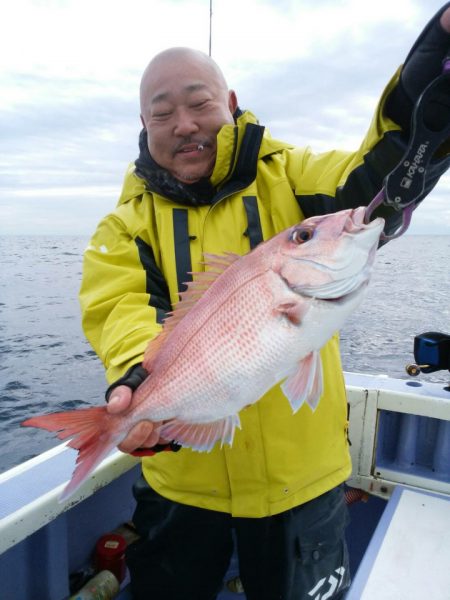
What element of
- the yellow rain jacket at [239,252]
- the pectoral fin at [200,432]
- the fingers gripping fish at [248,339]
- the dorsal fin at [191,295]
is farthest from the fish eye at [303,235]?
the pectoral fin at [200,432]

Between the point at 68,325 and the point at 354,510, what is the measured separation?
45.5 ft

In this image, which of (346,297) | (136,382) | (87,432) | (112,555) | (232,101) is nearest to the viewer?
(346,297)

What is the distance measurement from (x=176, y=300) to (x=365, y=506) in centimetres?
229

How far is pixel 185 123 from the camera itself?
7.95 ft

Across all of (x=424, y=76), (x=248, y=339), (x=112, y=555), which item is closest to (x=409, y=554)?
(x=248, y=339)

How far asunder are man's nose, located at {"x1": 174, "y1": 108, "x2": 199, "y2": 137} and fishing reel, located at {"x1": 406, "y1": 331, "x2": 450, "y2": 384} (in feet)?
6.59

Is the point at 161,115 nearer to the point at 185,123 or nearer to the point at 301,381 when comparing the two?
the point at 185,123

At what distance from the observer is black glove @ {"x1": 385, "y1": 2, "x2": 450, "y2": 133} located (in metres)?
1.64

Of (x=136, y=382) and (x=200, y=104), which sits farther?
(x=200, y=104)

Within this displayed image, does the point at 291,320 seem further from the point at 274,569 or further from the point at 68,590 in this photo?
the point at 68,590

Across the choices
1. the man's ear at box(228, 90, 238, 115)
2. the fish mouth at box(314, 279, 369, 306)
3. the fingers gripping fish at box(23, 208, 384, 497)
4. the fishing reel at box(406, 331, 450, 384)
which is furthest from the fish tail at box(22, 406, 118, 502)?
the fishing reel at box(406, 331, 450, 384)

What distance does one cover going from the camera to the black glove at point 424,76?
64.4 inches

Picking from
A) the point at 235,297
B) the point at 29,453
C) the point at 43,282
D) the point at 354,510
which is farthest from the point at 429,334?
the point at 43,282

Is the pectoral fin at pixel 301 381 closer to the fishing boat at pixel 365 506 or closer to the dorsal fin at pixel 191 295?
the dorsal fin at pixel 191 295
